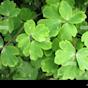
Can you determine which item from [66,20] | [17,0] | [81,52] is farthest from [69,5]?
[17,0]

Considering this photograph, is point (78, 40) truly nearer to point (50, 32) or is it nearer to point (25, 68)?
point (50, 32)

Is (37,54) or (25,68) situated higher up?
(37,54)

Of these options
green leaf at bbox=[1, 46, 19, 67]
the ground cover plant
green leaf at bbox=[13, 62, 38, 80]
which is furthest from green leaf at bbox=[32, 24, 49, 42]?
green leaf at bbox=[13, 62, 38, 80]

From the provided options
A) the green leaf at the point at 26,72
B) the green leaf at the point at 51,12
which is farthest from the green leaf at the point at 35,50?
the green leaf at the point at 26,72

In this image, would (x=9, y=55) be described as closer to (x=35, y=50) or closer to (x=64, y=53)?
(x=35, y=50)

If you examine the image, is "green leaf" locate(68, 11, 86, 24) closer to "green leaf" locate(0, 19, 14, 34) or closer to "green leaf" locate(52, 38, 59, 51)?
"green leaf" locate(52, 38, 59, 51)

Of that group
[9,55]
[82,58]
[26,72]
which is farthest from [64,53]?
→ [26,72]
